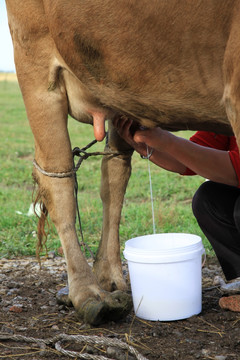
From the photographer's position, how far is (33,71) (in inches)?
107

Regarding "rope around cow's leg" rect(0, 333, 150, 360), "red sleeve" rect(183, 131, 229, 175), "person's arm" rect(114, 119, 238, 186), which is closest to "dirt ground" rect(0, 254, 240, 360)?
"rope around cow's leg" rect(0, 333, 150, 360)

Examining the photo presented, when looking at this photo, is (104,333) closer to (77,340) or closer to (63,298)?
(77,340)

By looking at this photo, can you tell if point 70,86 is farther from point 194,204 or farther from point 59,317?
point 59,317

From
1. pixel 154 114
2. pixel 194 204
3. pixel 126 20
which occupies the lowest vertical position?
pixel 194 204

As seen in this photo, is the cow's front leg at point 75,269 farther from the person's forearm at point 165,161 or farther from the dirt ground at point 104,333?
the person's forearm at point 165,161

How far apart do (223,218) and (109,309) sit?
32.0 inches

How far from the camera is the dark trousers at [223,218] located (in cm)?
290

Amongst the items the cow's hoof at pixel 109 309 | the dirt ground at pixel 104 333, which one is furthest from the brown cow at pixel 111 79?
the dirt ground at pixel 104 333

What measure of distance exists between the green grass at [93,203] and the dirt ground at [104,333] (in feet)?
3.05

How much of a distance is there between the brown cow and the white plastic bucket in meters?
0.13

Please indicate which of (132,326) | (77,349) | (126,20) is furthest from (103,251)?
(126,20)

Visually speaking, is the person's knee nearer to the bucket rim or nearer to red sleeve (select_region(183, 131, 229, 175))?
the bucket rim

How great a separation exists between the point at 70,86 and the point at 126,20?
0.64 metres

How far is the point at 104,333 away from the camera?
2.43m
